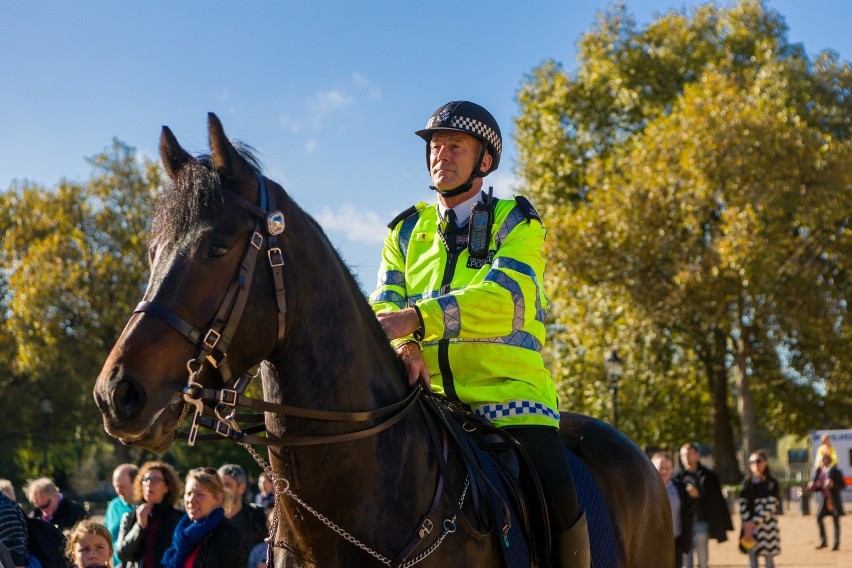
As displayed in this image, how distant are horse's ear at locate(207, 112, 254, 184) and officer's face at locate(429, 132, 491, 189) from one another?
61.7 inches

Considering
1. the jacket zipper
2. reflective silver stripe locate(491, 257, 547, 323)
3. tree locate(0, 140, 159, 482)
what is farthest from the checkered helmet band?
tree locate(0, 140, 159, 482)

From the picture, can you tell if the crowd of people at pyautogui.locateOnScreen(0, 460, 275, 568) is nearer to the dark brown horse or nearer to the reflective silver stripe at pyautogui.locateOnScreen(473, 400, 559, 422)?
the reflective silver stripe at pyautogui.locateOnScreen(473, 400, 559, 422)

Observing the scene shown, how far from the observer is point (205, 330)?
3.57 meters

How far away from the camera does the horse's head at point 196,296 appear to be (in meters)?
3.40

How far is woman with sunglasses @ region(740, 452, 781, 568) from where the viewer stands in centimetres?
1780

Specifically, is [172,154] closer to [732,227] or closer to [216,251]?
[216,251]

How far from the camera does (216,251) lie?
367 centimetres

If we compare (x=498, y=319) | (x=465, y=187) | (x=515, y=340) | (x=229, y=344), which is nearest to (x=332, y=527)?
(x=229, y=344)

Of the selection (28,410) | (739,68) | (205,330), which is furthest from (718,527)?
(28,410)

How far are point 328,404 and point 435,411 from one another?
2.42ft

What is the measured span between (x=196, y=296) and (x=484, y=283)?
4.98 ft

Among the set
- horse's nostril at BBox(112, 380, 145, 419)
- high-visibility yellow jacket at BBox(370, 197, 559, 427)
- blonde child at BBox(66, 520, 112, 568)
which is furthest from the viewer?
blonde child at BBox(66, 520, 112, 568)

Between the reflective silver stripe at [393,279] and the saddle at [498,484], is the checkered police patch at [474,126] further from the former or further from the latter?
the saddle at [498,484]

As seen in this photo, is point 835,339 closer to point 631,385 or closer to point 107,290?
point 631,385
